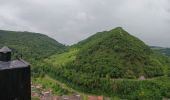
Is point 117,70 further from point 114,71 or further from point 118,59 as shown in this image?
point 118,59

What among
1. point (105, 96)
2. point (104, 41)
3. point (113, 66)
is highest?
point (104, 41)

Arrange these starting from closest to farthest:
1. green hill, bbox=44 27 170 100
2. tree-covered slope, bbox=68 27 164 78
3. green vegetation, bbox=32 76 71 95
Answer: green hill, bbox=44 27 170 100 → green vegetation, bbox=32 76 71 95 → tree-covered slope, bbox=68 27 164 78

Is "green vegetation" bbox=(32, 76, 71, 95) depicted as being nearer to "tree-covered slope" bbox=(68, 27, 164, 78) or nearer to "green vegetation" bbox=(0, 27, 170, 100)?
"green vegetation" bbox=(0, 27, 170, 100)

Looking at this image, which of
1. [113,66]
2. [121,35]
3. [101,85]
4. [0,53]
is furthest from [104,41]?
[0,53]

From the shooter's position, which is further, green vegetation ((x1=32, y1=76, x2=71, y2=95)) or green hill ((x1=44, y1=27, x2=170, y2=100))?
green vegetation ((x1=32, y1=76, x2=71, y2=95))

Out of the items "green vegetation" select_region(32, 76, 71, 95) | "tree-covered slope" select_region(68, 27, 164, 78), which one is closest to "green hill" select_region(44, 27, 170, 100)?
"tree-covered slope" select_region(68, 27, 164, 78)

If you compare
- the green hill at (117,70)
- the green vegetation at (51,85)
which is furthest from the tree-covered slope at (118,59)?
the green vegetation at (51,85)

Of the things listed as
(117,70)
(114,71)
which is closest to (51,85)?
(114,71)

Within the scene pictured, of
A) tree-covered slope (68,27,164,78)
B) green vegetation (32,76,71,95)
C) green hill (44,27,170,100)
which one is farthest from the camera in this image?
tree-covered slope (68,27,164,78)

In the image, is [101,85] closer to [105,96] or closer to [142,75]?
[105,96]

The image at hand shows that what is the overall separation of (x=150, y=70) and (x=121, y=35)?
60.7ft

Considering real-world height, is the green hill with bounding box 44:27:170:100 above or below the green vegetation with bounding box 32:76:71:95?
above

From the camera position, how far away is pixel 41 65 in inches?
4870

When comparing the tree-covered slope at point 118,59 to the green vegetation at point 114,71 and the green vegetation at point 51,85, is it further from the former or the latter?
the green vegetation at point 51,85
